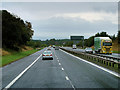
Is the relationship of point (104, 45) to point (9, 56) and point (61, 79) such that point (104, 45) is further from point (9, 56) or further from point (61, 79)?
point (61, 79)

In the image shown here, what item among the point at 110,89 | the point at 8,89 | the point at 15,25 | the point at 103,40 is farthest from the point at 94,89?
the point at 15,25

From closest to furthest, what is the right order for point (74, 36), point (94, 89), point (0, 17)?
1. point (94, 89)
2. point (0, 17)
3. point (74, 36)

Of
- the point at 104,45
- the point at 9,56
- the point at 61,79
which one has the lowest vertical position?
the point at 9,56

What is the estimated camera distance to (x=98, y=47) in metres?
44.5

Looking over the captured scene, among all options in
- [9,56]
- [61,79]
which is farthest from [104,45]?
[61,79]

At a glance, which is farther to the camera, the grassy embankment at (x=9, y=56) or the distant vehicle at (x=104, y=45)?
the distant vehicle at (x=104, y=45)

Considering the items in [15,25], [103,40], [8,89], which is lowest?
[8,89]

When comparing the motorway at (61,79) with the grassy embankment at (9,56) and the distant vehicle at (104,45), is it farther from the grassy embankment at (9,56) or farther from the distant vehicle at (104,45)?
the distant vehicle at (104,45)

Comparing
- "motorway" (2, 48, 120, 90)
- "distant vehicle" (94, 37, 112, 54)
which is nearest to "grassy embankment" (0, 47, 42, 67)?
"motorway" (2, 48, 120, 90)

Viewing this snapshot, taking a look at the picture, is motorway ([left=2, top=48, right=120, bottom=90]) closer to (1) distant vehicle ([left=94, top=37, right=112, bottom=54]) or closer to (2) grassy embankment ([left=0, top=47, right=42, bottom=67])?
(2) grassy embankment ([left=0, top=47, right=42, bottom=67])

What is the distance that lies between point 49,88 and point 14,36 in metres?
42.4

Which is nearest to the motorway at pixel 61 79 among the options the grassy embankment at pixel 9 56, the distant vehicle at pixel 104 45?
the grassy embankment at pixel 9 56

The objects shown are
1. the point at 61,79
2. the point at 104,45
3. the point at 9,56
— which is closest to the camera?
the point at 61,79

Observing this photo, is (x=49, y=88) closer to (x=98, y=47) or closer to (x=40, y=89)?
(x=40, y=89)
